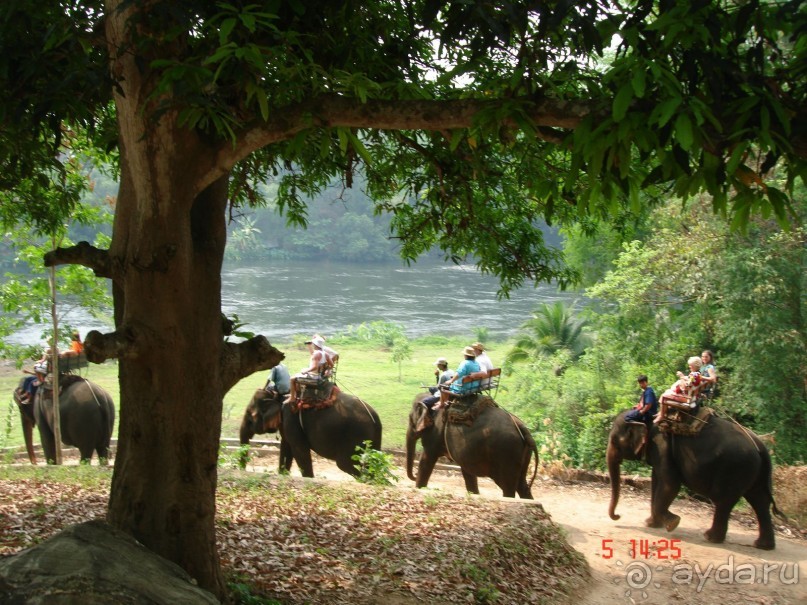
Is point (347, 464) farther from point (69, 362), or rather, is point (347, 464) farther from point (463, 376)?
point (69, 362)

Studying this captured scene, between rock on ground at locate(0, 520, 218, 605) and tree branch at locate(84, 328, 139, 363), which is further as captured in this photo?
tree branch at locate(84, 328, 139, 363)

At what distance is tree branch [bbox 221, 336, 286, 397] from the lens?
5.04 meters

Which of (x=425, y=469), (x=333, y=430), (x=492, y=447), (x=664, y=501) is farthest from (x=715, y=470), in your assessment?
(x=333, y=430)

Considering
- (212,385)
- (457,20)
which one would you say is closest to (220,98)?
(457,20)

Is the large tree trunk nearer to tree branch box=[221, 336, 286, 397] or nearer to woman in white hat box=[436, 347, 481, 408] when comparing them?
tree branch box=[221, 336, 286, 397]

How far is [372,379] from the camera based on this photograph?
2717 cm

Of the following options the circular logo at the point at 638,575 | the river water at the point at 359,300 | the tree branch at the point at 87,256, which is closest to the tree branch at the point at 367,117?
the tree branch at the point at 87,256

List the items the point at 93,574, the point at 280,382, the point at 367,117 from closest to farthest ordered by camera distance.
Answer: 1. the point at 93,574
2. the point at 367,117
3. the point at 280,382

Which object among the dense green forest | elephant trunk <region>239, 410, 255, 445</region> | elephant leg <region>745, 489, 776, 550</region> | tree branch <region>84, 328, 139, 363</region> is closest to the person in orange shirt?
elephant trunk <region>239, 410, 255, 445</region>

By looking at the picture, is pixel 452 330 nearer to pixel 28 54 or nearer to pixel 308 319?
pixel 308 319

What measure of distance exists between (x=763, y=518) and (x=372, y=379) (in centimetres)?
1771

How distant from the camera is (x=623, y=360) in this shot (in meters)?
17.9
